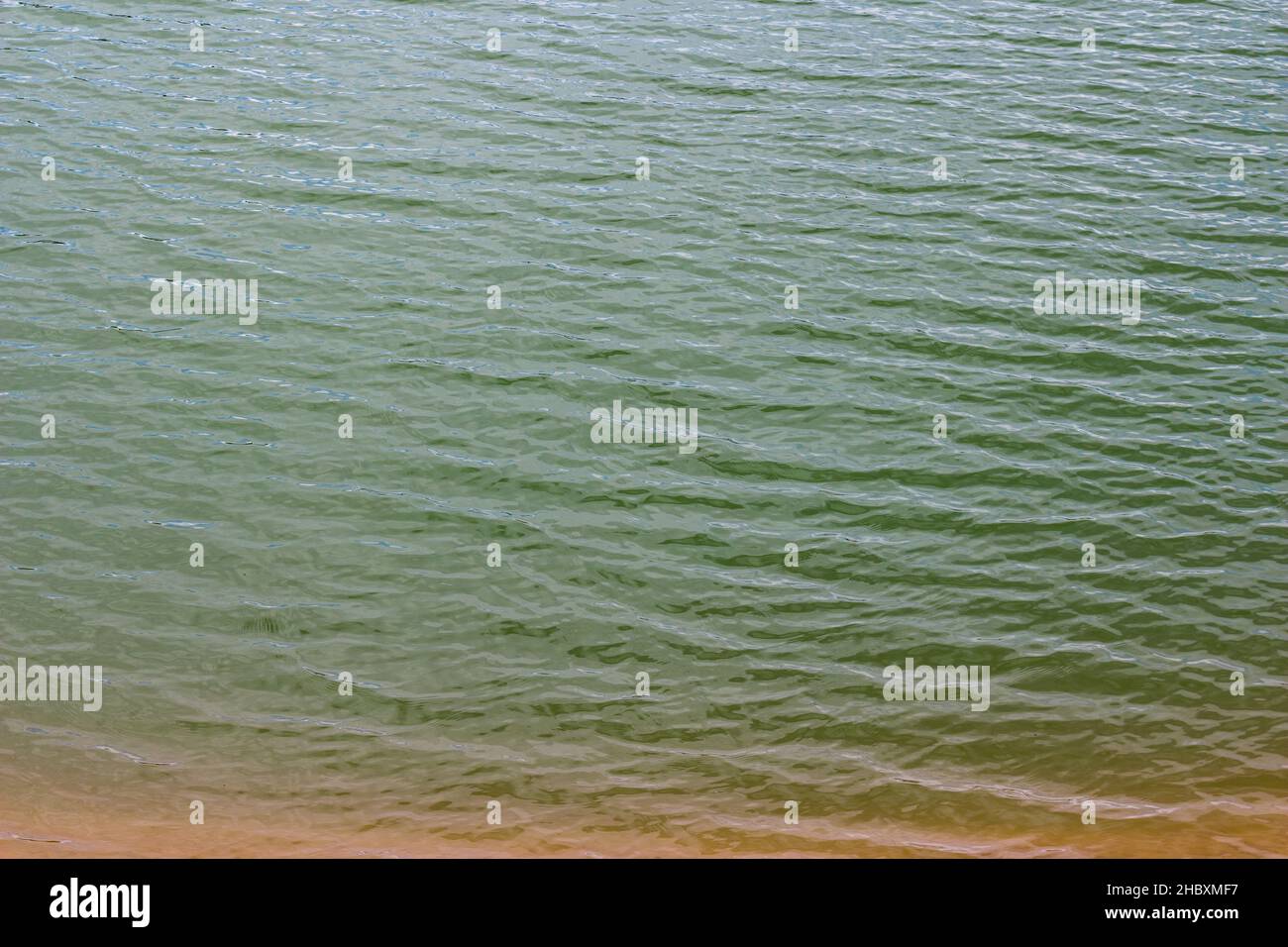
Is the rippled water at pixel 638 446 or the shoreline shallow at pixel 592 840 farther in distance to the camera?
the rippled water at pixel 638 446

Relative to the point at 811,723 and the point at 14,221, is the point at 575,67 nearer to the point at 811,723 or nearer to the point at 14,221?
the point at 14,221

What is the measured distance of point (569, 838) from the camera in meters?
15.9

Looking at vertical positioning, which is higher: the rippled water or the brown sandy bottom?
the rippled water

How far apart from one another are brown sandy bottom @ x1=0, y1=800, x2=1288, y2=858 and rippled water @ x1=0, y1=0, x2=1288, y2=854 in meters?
0.05

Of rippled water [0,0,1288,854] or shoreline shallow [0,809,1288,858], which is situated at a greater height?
rippled water [0,0,1288,854]

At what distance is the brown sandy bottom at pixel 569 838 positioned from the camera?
15656mm

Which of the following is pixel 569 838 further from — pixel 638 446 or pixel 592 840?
pixel 638 446

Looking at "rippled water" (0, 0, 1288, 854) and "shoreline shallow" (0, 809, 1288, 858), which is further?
"rippled water" (0, 0, 1288, 854)

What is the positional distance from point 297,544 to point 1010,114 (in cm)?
1772

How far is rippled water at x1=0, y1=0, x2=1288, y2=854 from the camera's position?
1672cm

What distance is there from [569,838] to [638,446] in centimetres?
714

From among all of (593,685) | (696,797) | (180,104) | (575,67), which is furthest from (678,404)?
(180,104)

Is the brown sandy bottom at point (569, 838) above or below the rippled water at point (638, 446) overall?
below

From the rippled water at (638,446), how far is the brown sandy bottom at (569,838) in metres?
0.05
